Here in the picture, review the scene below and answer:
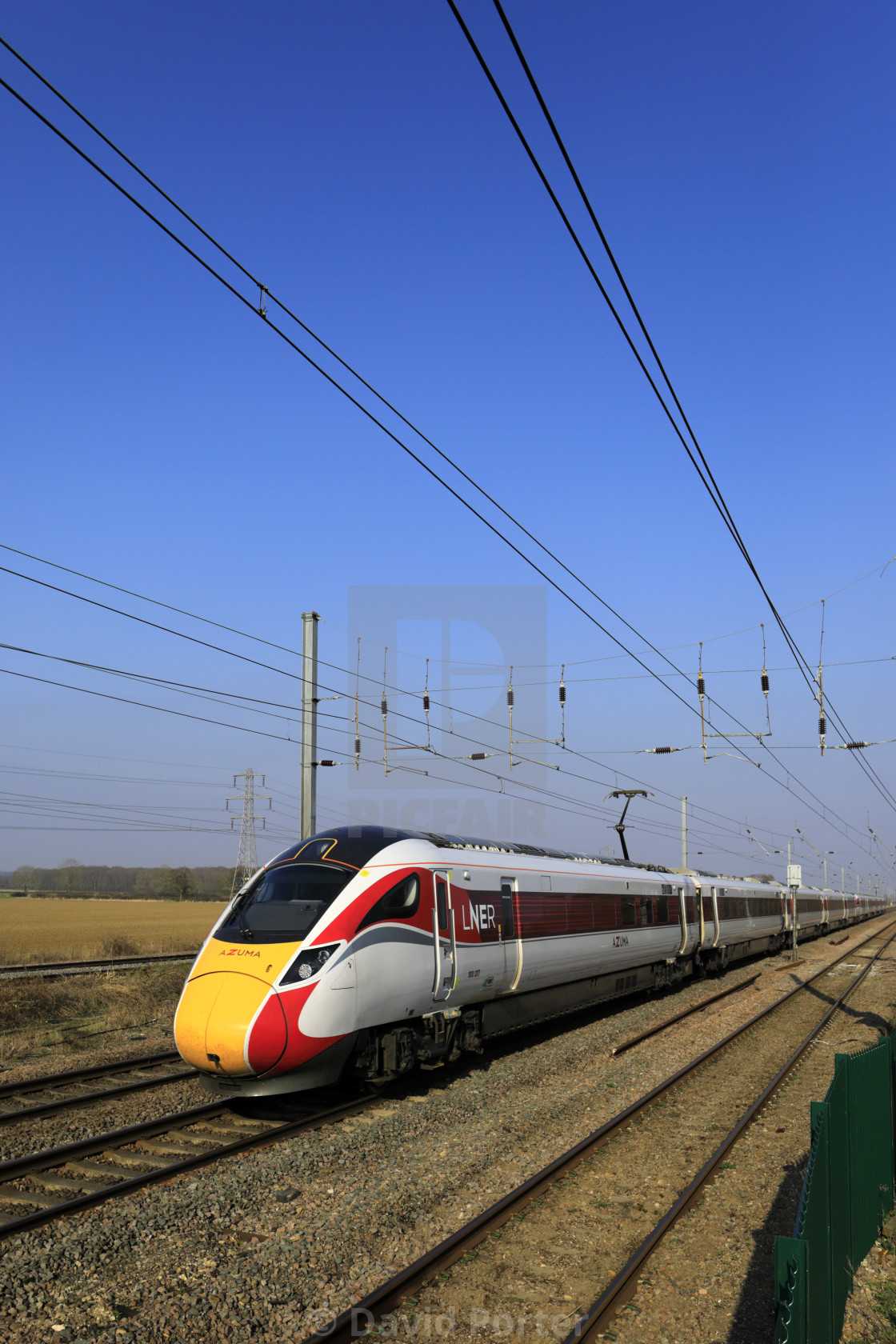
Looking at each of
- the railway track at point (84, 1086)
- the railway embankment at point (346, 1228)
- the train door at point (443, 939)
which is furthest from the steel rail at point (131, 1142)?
the train door at point (443, 939)

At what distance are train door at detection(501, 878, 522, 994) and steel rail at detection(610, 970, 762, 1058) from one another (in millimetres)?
2317

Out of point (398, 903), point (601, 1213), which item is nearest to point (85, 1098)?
point (398, 903)

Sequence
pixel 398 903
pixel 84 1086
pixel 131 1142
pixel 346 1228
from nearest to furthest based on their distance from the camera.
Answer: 1. pixel 346 1228
2. pixel 131 1142
3. pixel 398 903
4. pixel 84 1086

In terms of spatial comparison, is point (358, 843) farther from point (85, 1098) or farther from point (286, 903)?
point (85, 1098)

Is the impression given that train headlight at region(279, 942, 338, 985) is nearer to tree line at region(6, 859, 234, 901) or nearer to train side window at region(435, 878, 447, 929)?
train side window at region(435, 878, 447, 929)

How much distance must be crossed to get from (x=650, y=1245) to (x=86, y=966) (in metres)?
22.9

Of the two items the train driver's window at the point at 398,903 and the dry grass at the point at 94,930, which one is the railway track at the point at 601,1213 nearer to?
the train driver's window at the point at 398,903

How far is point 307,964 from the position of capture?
1023 cm

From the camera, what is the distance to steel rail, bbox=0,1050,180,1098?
11.7 metres

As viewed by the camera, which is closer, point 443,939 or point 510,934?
point 443,939

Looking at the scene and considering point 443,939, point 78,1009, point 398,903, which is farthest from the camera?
point 78,1009

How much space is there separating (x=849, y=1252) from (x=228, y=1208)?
505cm

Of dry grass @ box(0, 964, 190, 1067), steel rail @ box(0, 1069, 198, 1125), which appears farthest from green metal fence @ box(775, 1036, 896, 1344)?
dry grass @ box(0, 964, 190, 1067)

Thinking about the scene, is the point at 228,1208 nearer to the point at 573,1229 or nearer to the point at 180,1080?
the point at 573,1229
